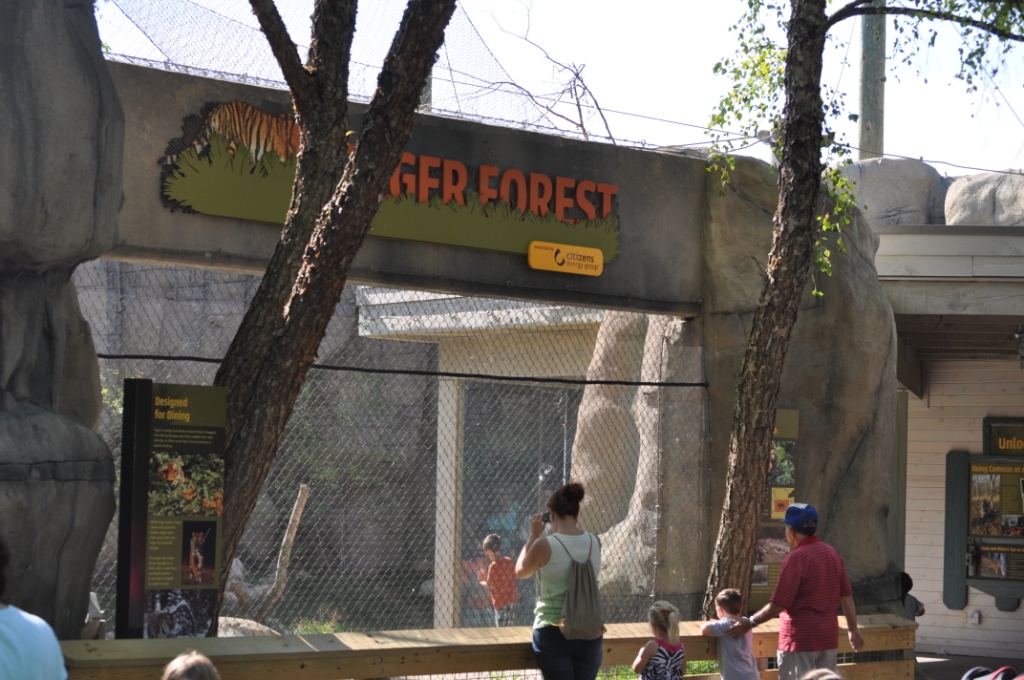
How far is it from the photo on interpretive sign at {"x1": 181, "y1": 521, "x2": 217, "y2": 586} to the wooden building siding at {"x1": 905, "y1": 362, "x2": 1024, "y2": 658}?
37.2 ft

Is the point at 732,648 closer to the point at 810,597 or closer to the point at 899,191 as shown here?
the point at 810,597

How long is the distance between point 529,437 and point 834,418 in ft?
36.6

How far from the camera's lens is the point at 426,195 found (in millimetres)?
9039

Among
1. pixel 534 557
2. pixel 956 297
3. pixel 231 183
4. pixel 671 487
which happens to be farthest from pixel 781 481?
pixel 231 183

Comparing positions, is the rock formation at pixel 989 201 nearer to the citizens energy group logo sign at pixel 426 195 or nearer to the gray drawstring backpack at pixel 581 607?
the citizens energy group logo sign at pixel 426 195

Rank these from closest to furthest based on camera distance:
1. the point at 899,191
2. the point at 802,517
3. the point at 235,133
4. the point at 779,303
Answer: the point at 802,517
the point at 779,303
the point at 235,133
the point at 899,191

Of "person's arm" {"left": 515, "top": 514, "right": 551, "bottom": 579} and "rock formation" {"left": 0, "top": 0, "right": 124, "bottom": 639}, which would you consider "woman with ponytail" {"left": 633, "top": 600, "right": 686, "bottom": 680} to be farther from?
"rock formation" {"left": 0, "top": 0, "right": 124, "bottom": 639}

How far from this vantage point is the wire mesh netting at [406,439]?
13789 mm

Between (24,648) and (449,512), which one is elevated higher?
(24,648)

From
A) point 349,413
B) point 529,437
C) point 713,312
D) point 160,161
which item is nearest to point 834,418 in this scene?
point 713,312

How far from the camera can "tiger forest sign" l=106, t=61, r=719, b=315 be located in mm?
8070

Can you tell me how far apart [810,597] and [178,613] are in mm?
3294

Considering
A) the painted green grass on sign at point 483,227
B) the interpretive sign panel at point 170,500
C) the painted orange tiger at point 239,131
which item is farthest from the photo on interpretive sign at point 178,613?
the painted green grass on sign at point 483,227

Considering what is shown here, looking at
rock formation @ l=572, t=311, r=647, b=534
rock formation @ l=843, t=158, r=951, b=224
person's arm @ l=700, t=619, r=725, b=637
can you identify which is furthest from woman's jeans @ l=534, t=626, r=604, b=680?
rock formation @ l=843, t=158, r=951, b=224
